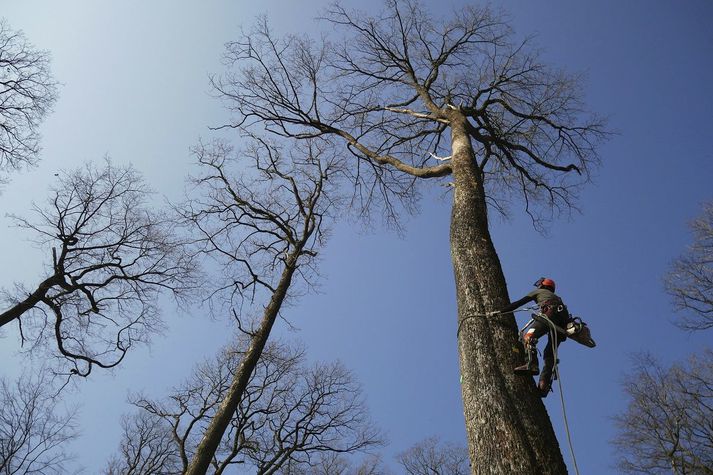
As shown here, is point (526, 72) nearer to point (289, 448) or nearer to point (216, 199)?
point (216, 199)

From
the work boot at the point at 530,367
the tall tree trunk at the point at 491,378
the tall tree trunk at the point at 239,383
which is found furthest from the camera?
the tall tree trunk at the point at 239,383

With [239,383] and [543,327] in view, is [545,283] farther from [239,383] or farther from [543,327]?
[239,383]

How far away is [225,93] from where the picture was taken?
8664 mm

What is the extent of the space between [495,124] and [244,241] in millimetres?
6664

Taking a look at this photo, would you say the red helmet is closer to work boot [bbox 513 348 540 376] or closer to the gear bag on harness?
the gear bag on harness

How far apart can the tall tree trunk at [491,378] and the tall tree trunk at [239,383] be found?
4562 millimetres

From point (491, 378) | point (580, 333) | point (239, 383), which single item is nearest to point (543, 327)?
point (580, 333)

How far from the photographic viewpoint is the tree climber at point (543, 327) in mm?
3035

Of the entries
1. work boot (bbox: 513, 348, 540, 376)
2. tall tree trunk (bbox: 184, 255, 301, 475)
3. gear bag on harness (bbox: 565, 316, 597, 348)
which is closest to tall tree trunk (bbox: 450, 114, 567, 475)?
work boot (bbox: 513, 348, 540, 376)

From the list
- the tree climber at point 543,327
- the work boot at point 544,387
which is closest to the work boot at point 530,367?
the tree climber at point 543,327

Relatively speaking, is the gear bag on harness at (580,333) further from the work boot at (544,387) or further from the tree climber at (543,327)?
the work boot at (544,387)

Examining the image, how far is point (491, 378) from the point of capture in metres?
2.99

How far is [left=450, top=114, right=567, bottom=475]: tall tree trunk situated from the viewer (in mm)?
2527

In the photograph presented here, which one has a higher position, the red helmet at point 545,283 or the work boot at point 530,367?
the red helmet at point 545,283
